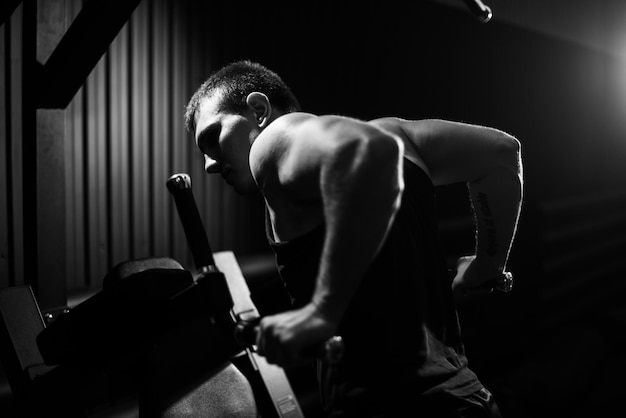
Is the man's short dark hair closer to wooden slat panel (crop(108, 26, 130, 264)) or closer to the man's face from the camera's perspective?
the man's face

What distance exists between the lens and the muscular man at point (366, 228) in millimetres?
1128

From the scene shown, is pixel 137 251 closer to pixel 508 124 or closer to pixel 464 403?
pixel 464 403

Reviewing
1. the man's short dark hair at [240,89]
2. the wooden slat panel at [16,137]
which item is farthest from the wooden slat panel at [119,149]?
the man's short dark hair at [240,89]

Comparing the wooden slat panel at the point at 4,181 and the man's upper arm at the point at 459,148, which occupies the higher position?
the man's upper arm at the point at 459,148

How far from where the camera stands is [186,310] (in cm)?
162

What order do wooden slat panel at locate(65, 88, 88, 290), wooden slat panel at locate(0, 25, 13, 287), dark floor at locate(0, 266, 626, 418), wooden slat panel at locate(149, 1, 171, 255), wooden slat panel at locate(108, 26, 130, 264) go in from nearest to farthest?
wooden slat panel at locate(0, 25, 13, 287) → wooden slat panel at locate(65, 88, 88, 290) → wooden slat panel at locate(108, 26, 130, 264) → wooden slat panel at locate(149, 1, 171, 255) → dark floor at locate(0, 266, 626, 418)

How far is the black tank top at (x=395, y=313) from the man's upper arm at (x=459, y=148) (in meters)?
0.05

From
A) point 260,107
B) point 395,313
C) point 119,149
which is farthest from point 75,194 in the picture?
point 395,313

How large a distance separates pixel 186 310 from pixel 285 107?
21.2 inches

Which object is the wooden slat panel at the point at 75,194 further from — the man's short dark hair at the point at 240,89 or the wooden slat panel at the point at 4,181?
the man's short dark hair at the point at 240,89

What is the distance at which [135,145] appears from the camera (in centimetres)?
284

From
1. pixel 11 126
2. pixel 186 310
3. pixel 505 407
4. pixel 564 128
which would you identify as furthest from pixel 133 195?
pixel 564 128

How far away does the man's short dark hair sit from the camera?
1590mm

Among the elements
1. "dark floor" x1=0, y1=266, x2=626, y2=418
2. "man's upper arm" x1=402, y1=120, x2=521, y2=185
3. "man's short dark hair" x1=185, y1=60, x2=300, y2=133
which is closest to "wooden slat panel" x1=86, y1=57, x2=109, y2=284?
"man's short dark hair" x1=185, y1=60, x2=300, y2=133
